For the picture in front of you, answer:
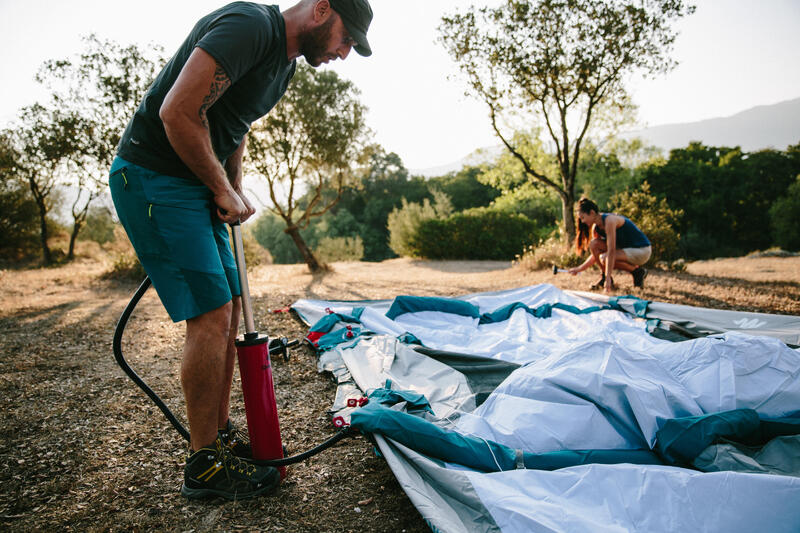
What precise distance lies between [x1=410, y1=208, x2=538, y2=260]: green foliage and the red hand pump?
42.6 feet

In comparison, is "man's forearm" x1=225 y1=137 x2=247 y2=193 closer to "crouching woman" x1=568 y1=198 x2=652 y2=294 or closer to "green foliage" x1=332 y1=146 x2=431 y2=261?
"crouching woman" x1=568 y1=198 x2=652 y2=294

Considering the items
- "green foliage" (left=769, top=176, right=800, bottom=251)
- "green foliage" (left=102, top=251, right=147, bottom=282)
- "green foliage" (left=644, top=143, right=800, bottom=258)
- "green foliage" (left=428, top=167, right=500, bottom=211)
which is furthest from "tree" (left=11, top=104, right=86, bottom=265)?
"green foliage" (left=769, top=176, right=800, bottom=251)

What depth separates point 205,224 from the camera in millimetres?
1408

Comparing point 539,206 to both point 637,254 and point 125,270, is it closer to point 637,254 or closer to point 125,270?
point 637,254

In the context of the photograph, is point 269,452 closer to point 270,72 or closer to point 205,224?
point 205,224

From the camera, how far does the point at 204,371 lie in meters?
1.35

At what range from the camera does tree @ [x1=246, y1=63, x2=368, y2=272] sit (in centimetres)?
875

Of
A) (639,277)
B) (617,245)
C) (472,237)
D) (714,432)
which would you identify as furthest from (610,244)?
(472,237)

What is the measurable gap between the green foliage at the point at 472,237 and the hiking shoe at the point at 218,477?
1305 cm

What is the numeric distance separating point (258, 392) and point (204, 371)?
0.64 feet

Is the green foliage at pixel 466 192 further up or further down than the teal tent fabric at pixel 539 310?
further up

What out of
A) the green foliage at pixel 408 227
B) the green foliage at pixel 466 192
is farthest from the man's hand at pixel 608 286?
the green foliage at pixel 466 192

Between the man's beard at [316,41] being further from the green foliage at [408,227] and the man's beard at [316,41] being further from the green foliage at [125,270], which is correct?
the green foliage at [408,227]

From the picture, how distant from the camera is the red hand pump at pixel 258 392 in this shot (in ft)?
4.61
